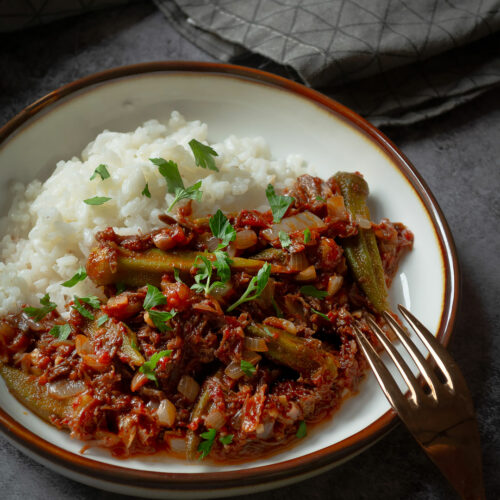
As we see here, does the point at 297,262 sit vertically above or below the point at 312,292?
above

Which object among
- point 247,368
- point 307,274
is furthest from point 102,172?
point 247,368

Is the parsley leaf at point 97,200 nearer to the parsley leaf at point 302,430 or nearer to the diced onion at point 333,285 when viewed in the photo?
the diced onion at point 333,285

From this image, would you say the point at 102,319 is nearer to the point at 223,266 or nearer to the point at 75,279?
the point at 75,279

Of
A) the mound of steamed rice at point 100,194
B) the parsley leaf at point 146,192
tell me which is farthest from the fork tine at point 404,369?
the parsley leaf at point 146,192

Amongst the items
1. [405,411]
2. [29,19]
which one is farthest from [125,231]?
[29,19]

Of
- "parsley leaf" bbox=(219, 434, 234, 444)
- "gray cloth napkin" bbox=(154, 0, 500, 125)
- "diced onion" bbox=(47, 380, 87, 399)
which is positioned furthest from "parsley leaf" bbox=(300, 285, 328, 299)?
"gray cloth napkin" bbox=(154, 0, 500, 125)

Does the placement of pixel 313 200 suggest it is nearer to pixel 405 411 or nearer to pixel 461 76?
pixel 405 411
